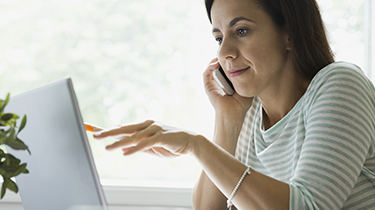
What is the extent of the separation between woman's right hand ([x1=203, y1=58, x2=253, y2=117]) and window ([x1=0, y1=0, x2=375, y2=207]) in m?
0.22

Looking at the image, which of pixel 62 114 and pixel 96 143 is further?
pixel 96 143

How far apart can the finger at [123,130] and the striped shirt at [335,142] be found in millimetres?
372

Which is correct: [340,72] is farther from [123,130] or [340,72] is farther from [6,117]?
[6,117]

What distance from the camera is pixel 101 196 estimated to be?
0.72 metres

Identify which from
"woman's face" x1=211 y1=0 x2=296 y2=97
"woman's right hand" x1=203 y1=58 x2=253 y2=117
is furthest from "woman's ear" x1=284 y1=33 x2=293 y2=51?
"woman's right hand" x1=203 y1=58 x2=253 y2=117

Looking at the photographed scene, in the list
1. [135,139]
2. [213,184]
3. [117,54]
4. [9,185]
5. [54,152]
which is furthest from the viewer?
[117,54]

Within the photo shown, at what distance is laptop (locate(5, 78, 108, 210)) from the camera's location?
67 centimetres

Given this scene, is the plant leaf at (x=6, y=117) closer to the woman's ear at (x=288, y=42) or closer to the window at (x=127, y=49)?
the woman's ear at (x=288, y=42)

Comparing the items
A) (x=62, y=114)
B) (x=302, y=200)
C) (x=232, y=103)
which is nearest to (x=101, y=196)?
(x=62, y=114)

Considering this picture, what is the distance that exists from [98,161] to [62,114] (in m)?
1.10

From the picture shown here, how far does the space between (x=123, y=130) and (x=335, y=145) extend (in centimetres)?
48

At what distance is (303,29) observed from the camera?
3.33 ft

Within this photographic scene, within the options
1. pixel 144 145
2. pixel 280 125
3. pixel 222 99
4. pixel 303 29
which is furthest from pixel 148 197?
pixel 303 29

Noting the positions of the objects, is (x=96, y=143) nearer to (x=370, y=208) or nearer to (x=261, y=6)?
(x=261, y=6)
